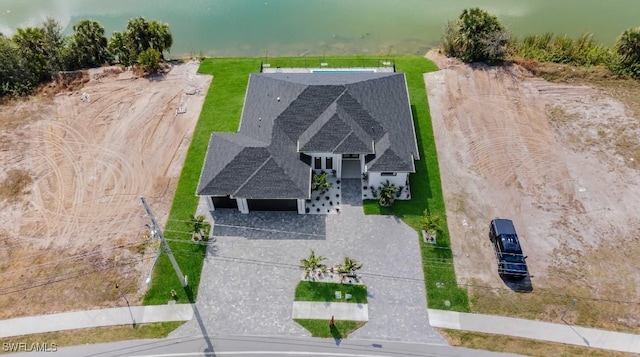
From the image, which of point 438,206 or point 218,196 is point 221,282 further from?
point 438,206

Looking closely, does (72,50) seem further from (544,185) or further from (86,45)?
(544,185)

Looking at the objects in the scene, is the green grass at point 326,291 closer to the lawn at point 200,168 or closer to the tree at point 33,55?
the lawn at point 200,168

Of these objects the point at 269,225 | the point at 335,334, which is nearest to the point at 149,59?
the point at 269,225

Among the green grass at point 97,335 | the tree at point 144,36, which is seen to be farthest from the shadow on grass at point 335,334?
the tree at point 144,36

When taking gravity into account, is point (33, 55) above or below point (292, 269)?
above

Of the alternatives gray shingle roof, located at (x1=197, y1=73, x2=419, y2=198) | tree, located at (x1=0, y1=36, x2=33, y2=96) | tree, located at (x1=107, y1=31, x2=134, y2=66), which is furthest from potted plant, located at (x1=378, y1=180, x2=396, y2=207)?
tree, located at (x1=0, y1=36, x2=33, y2=96)

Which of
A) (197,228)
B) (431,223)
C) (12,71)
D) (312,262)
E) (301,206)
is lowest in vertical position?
(312,262)

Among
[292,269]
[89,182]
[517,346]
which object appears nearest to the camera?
[517,346]
